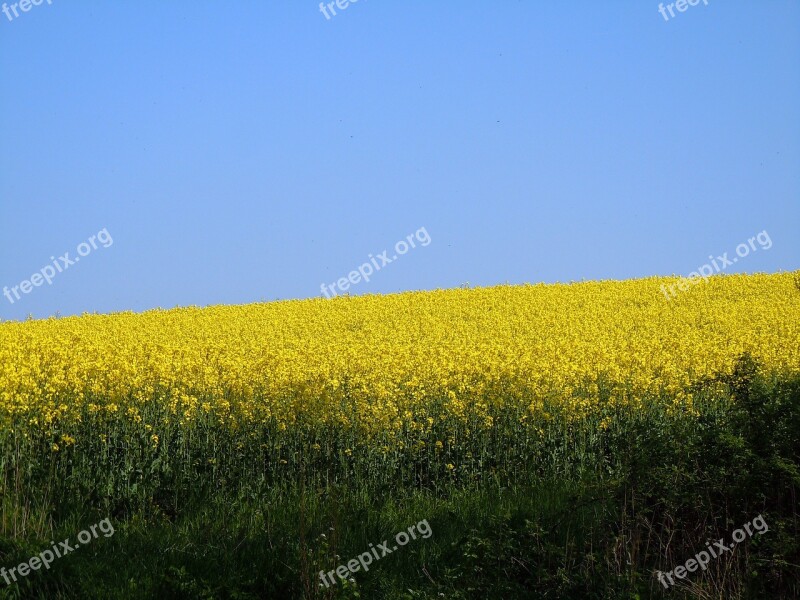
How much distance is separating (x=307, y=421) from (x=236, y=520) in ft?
7.41

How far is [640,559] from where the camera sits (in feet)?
25.7

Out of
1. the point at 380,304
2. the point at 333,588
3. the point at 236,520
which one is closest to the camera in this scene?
the point at 333,588

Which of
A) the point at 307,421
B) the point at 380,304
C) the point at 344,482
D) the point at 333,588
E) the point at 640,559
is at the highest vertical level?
the point at 380,304

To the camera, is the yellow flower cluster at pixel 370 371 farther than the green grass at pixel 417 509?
Yes

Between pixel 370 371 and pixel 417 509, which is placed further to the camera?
pixel 370 371

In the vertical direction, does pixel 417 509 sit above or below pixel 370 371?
below

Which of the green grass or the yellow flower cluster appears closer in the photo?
the green grass

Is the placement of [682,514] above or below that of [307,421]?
below

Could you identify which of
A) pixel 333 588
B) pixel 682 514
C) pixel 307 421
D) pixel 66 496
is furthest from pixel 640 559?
pixel 66 496

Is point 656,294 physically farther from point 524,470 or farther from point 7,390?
point 7,390

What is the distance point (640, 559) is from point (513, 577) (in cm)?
119

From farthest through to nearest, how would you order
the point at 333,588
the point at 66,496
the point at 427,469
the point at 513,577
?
the point at 427,469
the point at 66,496
the point at 513,577
the point at 333,588

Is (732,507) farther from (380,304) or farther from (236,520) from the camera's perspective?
(380,304)

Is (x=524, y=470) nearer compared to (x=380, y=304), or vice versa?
(x=524, y=470)
